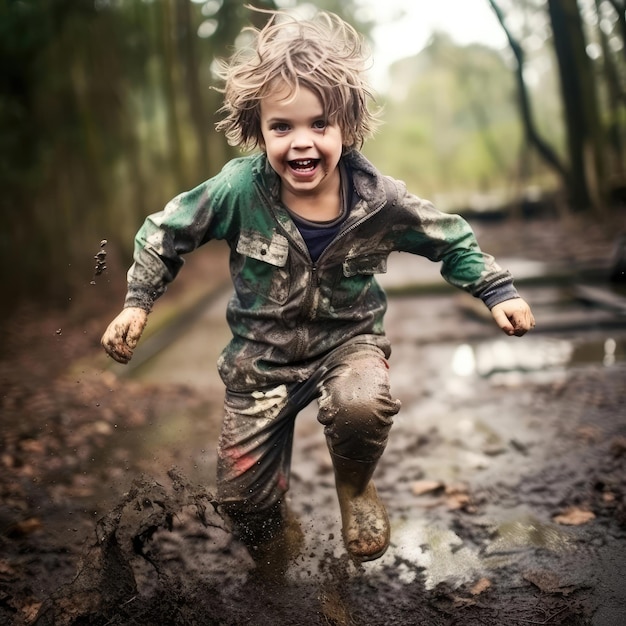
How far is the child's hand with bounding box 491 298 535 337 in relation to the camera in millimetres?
2477

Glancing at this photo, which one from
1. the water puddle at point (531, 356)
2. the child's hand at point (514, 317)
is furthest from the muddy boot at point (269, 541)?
the water puddle at point (531, 356)

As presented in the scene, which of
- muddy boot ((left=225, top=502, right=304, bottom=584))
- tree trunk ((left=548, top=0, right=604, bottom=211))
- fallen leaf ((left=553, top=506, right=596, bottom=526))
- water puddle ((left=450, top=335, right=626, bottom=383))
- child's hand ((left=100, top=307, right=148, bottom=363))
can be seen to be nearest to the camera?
child's hand ((left=100, top=307, right=148, bottom=363))

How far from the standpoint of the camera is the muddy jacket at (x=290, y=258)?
2.54 m

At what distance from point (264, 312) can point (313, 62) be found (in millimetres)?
876

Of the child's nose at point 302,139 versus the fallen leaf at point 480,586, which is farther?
the fallen leaf at point 480,586

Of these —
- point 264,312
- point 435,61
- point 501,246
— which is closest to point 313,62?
point 264,312

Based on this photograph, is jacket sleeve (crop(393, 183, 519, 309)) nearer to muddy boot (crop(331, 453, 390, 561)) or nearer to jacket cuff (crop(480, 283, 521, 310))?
jacket cuff (crop(480, 283, 521, 310))

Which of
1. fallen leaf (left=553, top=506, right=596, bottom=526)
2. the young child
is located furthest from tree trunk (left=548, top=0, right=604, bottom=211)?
the young child

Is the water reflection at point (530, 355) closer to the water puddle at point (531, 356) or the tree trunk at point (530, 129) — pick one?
the water puddle at point (531, 356)

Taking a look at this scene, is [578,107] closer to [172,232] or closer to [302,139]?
[302,139]

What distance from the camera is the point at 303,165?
2.45 meters

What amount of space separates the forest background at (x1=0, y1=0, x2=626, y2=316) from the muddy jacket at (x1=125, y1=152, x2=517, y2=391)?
0.34 metres

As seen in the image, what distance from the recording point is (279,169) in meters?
2.47

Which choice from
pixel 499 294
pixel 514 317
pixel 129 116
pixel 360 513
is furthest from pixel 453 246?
pixel 129 116
